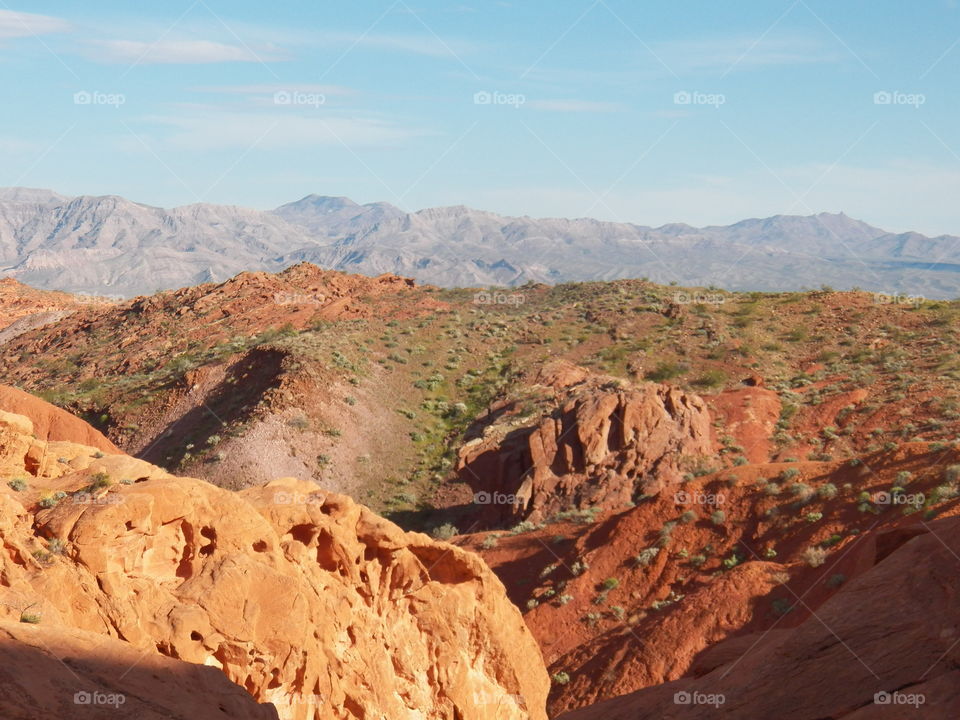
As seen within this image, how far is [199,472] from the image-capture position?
35812mm

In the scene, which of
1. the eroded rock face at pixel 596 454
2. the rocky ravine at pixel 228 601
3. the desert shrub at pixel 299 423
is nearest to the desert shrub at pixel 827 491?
the eroded rock face at pixel 596 454

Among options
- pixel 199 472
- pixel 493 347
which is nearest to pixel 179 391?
pixel 199 472

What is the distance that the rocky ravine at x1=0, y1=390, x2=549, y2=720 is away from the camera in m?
8.55

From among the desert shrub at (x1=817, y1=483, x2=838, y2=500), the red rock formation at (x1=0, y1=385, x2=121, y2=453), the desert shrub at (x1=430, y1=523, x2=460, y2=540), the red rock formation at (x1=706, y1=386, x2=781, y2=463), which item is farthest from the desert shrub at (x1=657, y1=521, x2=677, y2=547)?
the red rock formation at (x1=0, y1=385, x2=121, y2=453)

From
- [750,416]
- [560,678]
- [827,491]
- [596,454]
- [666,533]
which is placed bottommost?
[560,678]

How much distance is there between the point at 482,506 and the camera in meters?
33.5

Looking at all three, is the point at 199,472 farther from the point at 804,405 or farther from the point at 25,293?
the point at 25,293

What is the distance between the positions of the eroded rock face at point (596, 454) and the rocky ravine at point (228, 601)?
49.3 ft

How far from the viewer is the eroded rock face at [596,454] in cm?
3022

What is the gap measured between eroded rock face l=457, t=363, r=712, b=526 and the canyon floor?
0.11 meters

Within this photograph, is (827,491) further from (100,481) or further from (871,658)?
(100,481)

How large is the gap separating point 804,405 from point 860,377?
13.2 feet

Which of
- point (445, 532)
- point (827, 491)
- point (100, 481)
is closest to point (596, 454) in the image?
point (445, 532)

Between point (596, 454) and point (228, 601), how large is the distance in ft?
69.8
